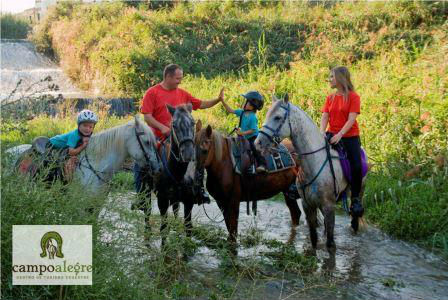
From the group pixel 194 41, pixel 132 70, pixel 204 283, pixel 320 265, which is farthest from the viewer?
pixel 194 41

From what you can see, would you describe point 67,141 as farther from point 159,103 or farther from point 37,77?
point 37,77

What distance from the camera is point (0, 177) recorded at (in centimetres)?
387

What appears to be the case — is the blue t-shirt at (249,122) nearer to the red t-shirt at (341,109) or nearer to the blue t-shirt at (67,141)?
the red t-shirt at (341,109)

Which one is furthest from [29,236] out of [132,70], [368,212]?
[132,70]

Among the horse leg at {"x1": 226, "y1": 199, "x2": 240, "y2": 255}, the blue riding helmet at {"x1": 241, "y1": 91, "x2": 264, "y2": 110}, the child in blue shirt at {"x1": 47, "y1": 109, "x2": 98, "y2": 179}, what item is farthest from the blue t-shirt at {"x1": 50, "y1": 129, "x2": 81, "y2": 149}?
the blue riding helmet at {"x1": 241, "y1": 91, "x2": 264, "y2": 110}

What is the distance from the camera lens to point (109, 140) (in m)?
6.02

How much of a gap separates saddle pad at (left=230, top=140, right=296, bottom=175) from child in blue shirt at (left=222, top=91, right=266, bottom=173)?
11cm

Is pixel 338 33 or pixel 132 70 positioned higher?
pixel 338 33

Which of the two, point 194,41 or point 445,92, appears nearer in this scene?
point 445,92

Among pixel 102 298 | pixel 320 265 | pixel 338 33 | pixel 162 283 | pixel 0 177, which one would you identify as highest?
pixel 338 33

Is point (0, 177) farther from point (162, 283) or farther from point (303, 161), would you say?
point (303, 161)

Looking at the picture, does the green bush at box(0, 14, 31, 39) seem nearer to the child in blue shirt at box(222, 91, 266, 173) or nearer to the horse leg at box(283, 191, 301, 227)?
the horse leg at box(283, 191, 301, 227)

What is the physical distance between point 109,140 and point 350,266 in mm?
3438

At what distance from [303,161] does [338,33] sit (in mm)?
13280
